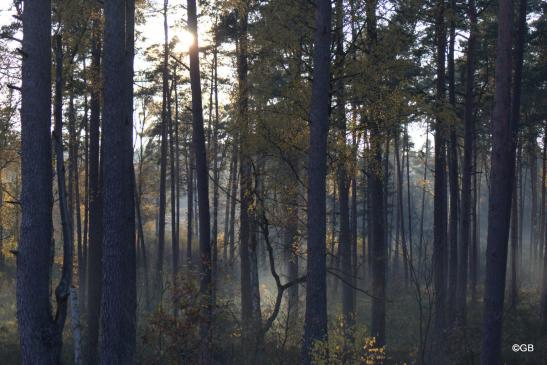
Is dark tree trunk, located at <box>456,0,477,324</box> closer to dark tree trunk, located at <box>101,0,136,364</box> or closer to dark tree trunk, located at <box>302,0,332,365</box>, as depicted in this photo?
dark tree trunk, located at <box>302,0,332,365</box>

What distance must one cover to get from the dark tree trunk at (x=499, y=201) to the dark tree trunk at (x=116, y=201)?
6.77 m

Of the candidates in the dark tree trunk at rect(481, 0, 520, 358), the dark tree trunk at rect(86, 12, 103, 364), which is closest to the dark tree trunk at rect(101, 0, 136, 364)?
the dark tree trunk at rect(86, 12, 103, 364)

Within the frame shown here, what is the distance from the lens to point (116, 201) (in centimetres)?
877

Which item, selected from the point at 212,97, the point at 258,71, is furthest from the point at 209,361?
the point at 212,97

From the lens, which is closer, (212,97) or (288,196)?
(288,196)

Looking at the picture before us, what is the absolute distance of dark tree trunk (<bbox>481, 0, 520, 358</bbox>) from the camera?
11602 mm

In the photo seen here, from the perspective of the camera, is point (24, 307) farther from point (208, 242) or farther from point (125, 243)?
point (208, 242)

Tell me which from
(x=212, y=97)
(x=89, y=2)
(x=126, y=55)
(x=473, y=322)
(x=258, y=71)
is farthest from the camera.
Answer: (x=212, y=97)

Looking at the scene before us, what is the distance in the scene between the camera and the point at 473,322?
73.2 ft

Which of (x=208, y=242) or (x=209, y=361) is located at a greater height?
(x=208, y=242)

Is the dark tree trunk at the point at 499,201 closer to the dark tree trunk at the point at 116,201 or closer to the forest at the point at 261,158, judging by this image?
the forest at the point at 261,158

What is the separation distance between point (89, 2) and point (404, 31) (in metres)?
6.30

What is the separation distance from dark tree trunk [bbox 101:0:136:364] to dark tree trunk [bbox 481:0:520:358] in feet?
22.2

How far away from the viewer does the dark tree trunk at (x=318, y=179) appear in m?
10.2
